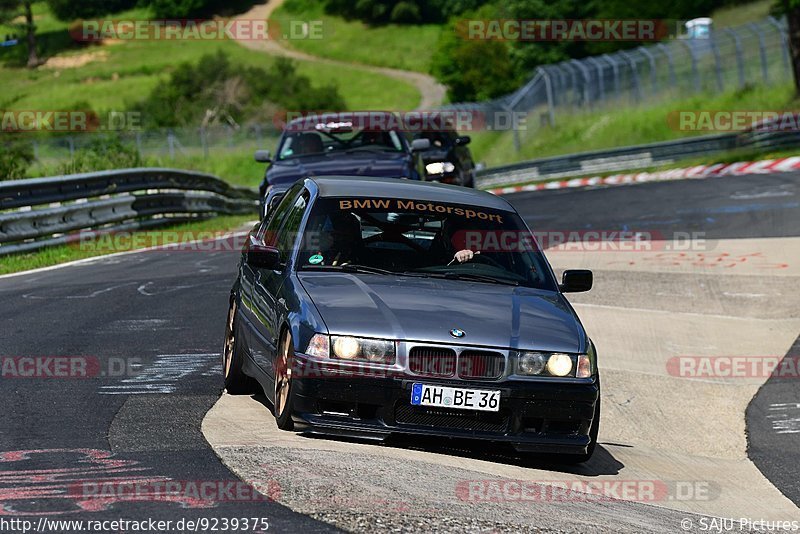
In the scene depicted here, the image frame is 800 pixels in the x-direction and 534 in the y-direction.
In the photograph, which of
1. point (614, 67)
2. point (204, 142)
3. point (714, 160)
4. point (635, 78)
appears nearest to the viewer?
point (714, 160)

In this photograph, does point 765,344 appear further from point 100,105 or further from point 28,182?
point 100,105

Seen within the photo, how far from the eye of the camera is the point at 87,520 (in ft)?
18.6

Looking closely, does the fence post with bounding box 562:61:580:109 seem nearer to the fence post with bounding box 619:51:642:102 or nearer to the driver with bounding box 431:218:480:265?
Answer: the fence post with bounding box 619:51:642:102

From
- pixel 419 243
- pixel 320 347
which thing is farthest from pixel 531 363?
pixel 419 243

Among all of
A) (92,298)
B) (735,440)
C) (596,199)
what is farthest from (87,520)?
(596,199)

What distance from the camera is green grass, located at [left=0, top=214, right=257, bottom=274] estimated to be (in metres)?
18.3

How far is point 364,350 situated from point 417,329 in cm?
31

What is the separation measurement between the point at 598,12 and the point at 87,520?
3630 inches

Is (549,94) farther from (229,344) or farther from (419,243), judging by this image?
(419,243)

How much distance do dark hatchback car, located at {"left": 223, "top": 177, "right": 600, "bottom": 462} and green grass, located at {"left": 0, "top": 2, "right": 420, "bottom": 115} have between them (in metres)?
82.3

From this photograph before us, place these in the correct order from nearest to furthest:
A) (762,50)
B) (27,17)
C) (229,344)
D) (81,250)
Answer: (229,344)
(81,250)
(762,50)
(27,17)

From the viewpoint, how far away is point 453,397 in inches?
302

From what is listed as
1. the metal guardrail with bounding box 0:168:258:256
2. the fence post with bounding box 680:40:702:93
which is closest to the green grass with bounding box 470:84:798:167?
the fence post with bounding box 680:40:702:93

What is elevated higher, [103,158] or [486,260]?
[486,260]
